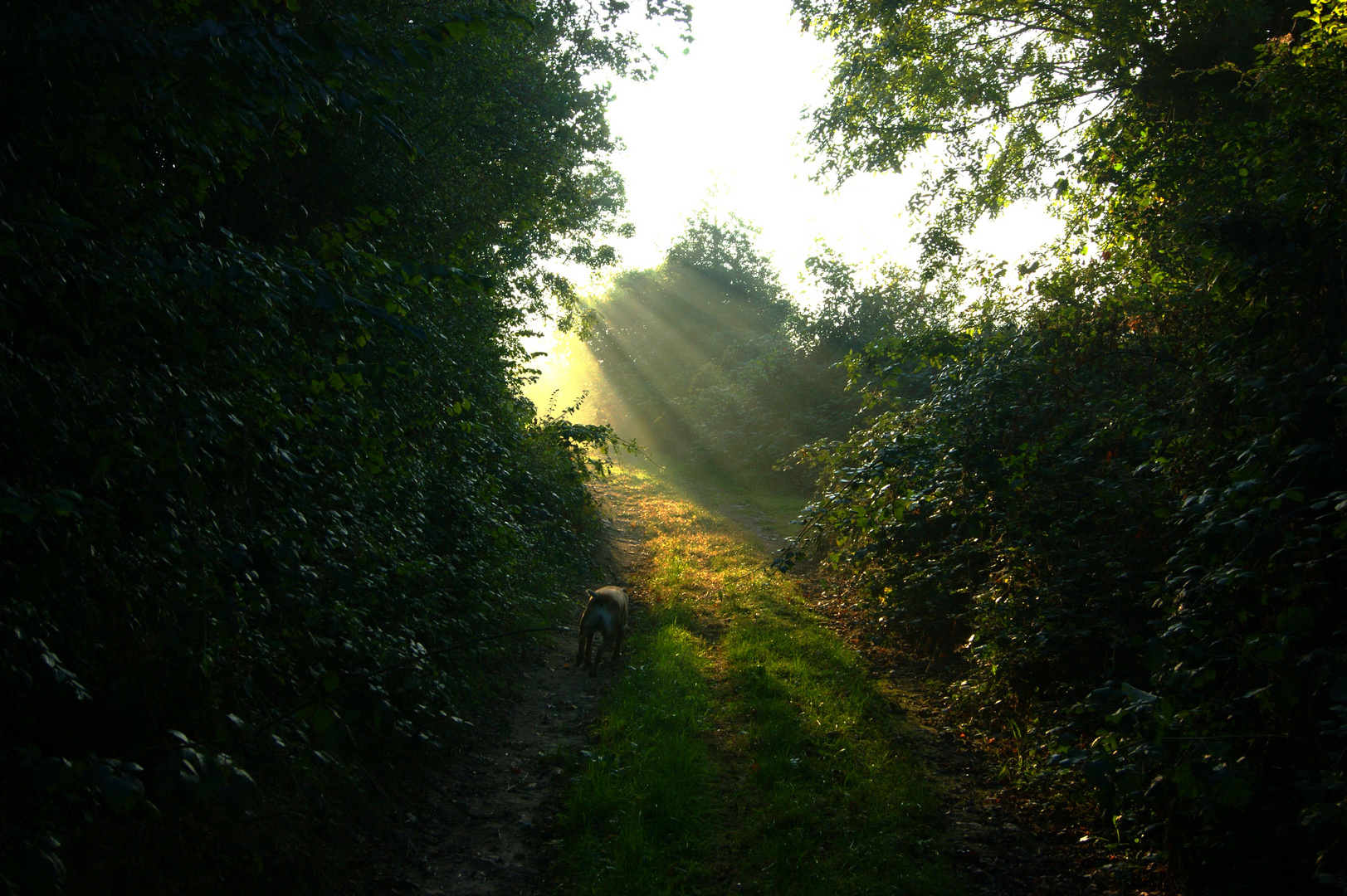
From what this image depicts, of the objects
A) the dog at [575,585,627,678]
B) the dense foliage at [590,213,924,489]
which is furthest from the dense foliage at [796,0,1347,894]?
the dense foliage at [590,213,924,489]

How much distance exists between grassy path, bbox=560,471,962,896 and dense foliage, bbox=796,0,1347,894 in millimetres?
1266

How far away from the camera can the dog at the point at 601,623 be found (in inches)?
340

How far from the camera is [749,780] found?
5918 millimetres

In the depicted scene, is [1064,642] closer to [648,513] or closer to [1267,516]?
[1267,516]

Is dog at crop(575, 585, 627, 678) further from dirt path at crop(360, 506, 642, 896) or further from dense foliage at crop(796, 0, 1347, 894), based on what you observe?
dense foliage at crop(796, 0, 1347, 894)

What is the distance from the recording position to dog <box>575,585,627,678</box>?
8.62 metres

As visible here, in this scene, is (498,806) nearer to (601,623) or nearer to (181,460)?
Result: (601,623)

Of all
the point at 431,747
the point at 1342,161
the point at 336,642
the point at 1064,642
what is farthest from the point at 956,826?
the point at 1342,161

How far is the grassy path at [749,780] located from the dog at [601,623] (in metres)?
0.43

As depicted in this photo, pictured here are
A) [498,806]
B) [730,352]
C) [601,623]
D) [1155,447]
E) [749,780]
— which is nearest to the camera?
[1155,447]

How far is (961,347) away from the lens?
27.7 ft

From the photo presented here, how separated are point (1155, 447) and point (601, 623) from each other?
19.7 ft

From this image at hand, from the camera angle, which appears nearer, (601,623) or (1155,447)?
(1155,447)

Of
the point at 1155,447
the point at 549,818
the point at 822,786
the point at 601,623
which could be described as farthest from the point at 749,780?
the point at 1155,447
